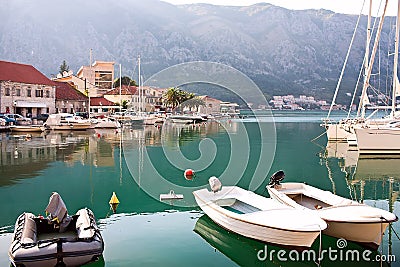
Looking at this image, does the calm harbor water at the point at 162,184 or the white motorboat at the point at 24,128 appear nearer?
the calm harbor water at the point at 162,184

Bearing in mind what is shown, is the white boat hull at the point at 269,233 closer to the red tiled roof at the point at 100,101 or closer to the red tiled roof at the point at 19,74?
the red tiled roof at the point at 19,74

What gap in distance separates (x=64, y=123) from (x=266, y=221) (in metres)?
45.0

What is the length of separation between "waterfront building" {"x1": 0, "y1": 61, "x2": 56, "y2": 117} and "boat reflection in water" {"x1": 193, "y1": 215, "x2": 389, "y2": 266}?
4761cm

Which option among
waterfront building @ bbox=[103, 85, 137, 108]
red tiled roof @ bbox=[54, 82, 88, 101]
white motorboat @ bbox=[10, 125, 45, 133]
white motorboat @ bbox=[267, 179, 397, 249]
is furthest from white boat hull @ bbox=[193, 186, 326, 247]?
waterfront building @ bbox=[103, 85, 137, 108]

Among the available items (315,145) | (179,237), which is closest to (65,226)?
(179,237)

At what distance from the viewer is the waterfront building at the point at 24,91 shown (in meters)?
53.3

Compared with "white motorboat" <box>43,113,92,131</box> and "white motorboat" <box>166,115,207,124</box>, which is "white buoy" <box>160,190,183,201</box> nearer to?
"white motorboat" <box>43,113,92,131</box>

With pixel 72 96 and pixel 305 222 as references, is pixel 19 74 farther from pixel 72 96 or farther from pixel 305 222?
pixel 305 222

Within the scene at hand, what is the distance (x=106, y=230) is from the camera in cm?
1273

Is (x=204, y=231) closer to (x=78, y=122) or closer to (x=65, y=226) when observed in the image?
(x=65, y=226)

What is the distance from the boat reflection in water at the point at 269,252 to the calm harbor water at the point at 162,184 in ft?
0.09

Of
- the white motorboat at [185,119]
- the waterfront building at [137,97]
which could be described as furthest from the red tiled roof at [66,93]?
the white motorboat at [185,119]

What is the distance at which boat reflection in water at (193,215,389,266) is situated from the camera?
1051 cm

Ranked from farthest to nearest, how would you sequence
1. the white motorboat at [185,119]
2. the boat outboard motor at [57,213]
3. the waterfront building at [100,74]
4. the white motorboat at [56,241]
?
1. the waterfront building at [100,74]
2. the white motorboat at [185,119]
3. the boat outboard motor at [57,213]
4. the white motorboat at [56,241]
